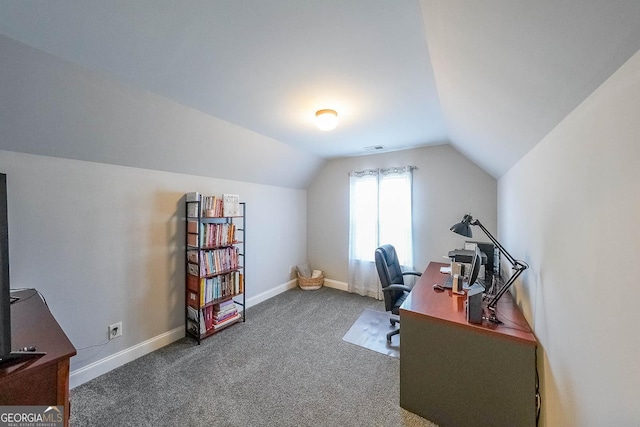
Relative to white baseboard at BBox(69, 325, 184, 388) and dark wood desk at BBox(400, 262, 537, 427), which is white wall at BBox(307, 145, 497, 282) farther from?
white baseboard at BBox(69, 325, 184, 388)

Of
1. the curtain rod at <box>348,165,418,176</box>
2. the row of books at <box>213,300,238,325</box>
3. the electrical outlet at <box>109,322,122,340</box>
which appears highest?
the curtain rod at <box>348,165,418,176</box>

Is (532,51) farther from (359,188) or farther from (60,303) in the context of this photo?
(60,303)

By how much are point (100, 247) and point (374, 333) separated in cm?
279

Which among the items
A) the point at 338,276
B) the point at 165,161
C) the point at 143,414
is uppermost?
the point at 165,161

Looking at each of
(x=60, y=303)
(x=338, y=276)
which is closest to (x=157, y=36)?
(x=60, y=303)

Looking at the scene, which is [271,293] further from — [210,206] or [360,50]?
[360,50]

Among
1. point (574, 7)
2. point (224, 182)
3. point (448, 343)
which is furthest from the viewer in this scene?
point (224, 182)

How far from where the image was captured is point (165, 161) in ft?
7.54

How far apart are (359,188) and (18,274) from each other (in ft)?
A: 11.8

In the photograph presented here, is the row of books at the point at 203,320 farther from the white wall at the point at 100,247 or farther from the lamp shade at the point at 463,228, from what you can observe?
the lamp shade at the point at 463,228

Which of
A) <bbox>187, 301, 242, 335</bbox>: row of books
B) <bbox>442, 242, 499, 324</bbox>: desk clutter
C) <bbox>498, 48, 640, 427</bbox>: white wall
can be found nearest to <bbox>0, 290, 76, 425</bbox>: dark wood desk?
<bbox>187, 301, 242, 335</bbox>: row of books

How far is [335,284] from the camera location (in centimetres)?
409

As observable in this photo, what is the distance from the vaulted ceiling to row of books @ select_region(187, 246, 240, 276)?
4.93ft

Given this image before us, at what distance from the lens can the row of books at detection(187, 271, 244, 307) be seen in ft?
7.96
